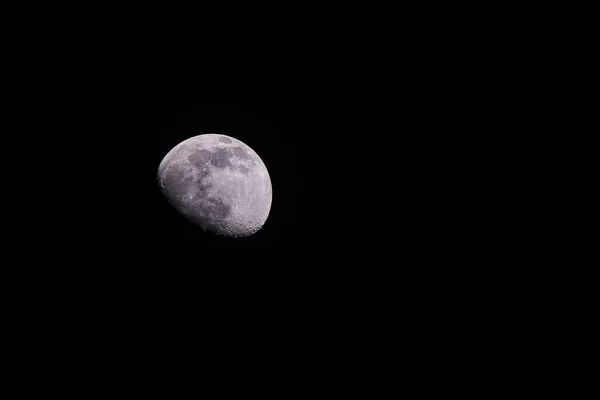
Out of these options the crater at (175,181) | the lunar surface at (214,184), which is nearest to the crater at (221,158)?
the lunar surface at (214,184)

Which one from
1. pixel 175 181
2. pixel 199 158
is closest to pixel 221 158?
pixel 199 158

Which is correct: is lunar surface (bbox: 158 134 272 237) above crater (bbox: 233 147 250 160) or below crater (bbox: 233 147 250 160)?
below

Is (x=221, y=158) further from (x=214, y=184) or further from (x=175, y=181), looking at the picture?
(x=175, y=181)

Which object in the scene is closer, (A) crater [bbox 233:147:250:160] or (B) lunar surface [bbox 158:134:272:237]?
(B) lunar surface [bbox 158:134:272:237]

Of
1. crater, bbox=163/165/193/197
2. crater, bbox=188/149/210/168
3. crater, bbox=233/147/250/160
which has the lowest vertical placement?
crater, bbox=163/165/193/197

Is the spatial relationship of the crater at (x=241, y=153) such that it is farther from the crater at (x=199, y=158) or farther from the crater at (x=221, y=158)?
the crater at (x=199, y=158)

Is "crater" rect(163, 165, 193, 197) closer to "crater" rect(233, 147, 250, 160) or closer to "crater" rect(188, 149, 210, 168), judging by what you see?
"crater" rect(188, 149, 210, 168)

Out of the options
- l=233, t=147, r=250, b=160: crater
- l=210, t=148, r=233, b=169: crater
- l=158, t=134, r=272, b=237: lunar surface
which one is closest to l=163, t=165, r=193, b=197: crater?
l=158, t=134, r=272, b=237: lunar surface

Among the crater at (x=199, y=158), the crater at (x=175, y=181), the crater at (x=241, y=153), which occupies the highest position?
the crater at (x=241, y=153)

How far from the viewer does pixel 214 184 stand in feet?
8.38

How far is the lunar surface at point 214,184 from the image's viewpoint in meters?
2.55

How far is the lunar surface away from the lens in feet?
8.38

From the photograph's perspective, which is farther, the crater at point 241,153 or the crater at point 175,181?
the crater at point 241,153

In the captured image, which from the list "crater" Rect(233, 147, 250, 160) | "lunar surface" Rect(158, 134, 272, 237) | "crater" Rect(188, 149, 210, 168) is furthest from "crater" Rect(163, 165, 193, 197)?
"crater" Rect(233, 147, 250, 160)
